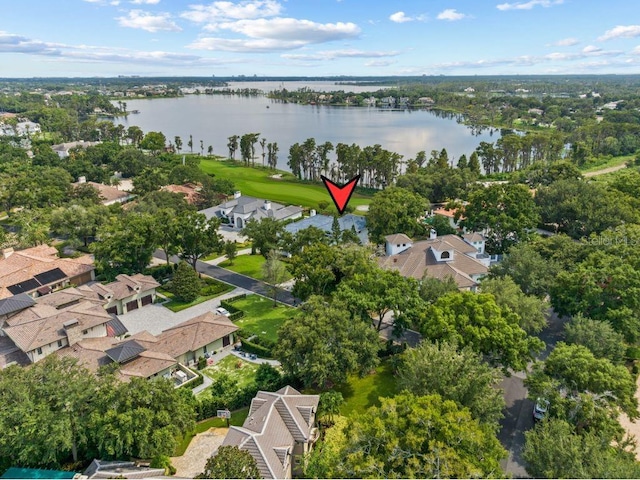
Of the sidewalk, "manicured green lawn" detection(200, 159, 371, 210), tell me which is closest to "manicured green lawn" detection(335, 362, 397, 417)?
the sidewalk

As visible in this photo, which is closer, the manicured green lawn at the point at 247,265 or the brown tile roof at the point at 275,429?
the brown tile roof at the point at 275,429

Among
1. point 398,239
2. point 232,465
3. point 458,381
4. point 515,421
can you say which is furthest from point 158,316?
point 515,421

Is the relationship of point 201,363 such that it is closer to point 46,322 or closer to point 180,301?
point 180,301

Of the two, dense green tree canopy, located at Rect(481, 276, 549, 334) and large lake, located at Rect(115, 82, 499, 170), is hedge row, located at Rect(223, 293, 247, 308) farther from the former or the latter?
large lake, located at Rect(115, 82, 499, 170)

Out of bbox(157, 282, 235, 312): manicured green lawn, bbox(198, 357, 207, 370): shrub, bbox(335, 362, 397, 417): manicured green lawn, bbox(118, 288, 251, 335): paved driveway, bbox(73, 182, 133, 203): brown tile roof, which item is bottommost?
bbox(335, 362, 397, 417): manicured green lawn

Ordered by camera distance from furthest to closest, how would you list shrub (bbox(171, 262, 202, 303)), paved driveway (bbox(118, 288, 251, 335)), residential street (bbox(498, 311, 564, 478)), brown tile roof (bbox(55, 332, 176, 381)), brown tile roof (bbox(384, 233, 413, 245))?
brown tile roof (bbox(384, 233, 413, 245)), shrub (bbox(171, 262, 202, 303)), paved driveway (bbox(118, 288, 251, 335)), brown tile roof (bbox(55, 332, 176, 381)), residential street (bbox(498, 311, 564, 478))

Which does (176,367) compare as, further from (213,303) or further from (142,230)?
(142,230)

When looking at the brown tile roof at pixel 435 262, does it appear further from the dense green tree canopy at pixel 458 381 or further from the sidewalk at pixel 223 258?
the sidewalk at pixel 223 258

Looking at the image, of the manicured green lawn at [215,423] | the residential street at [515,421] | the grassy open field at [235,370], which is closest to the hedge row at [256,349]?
the grassy open field at [235,370]
